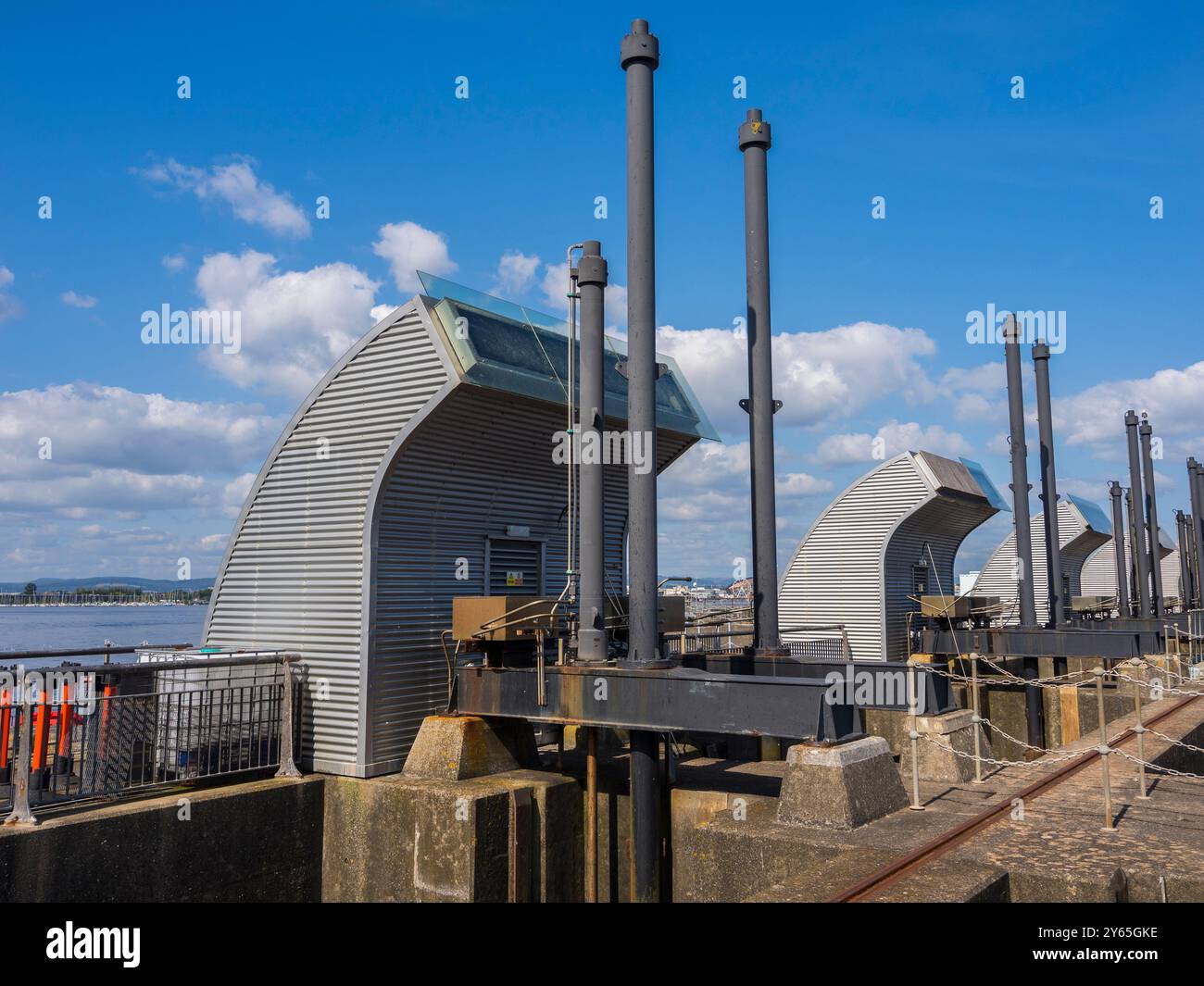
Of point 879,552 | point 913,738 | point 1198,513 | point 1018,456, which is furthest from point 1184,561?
point 913,738

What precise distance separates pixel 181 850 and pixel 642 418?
8.40 meters

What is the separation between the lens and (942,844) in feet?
32.5

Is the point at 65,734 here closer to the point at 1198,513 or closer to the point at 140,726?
the point at 140,726

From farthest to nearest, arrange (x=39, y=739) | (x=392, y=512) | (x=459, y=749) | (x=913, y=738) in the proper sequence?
(x=392, y=512) < (x=459, y=749) < (x=39, y=739) < (x=913, y=738)

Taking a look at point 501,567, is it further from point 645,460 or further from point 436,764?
point 645,460

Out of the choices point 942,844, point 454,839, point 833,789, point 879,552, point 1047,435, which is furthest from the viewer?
point 879,552

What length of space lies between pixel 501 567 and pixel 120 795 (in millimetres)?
7014

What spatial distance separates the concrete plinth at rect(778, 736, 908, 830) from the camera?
10.9m

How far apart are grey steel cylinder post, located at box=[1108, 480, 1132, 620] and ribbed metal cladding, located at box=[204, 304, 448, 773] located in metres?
31.1
